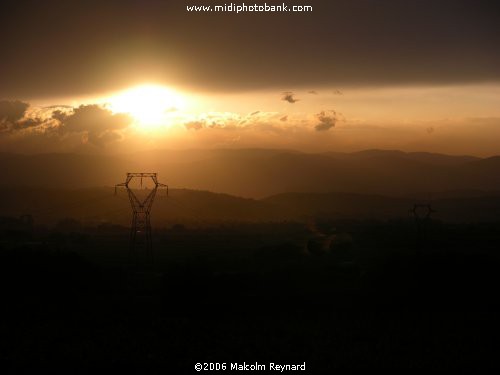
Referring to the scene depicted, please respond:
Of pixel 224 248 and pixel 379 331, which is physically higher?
pixel 224 248

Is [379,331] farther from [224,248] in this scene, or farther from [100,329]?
[224,248]

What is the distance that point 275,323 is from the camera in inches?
2194

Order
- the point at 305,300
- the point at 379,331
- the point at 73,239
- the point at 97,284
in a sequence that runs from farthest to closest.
Result: the point at 73,239 < the point at 97,284 < the point at 305,300 < the point at 379,331

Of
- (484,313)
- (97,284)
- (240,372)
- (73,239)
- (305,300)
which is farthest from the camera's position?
(73,239)

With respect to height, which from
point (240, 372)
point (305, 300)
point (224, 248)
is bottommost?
point (240, 372)

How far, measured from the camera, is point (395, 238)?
12106 centimetres

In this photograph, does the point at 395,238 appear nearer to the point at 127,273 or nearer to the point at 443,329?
the point at 127,273

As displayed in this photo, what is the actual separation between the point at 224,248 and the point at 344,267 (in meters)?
40.8

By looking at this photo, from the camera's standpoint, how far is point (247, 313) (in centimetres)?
6006

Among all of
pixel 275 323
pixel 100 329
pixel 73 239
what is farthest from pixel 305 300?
pixel 73 239

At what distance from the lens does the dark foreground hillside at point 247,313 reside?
153 feet

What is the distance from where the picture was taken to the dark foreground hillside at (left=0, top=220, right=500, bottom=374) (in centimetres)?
4672

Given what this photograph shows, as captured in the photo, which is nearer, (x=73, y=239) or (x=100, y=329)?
(x=100, y=329)

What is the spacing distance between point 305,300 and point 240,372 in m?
22.0
